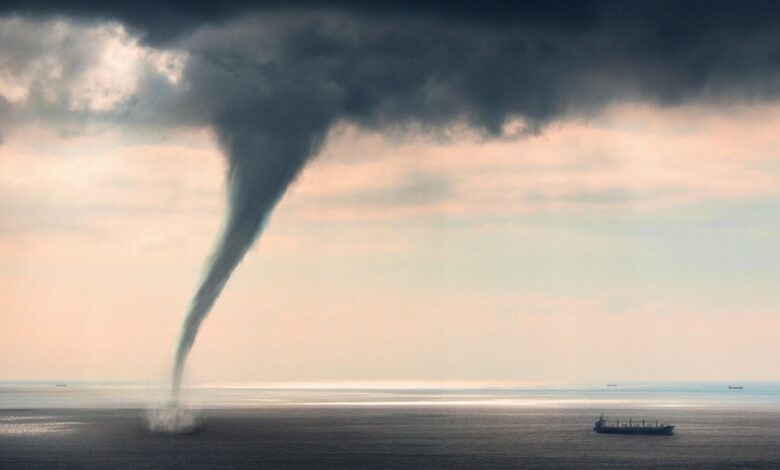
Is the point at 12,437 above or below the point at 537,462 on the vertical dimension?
below

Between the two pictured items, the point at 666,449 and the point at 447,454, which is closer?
the point at 447,454

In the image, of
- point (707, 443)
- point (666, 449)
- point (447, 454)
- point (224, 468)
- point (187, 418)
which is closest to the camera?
point (224, 468)

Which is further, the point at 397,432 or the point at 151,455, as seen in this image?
the point at 397,432

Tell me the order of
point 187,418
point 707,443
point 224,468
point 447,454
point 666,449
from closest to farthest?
point 224,468
point 447,454
point 666,449
point 707,443
point 187,418

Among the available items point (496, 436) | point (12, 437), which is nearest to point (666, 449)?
point (496, 436)

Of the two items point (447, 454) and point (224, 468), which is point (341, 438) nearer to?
point (447, 454)

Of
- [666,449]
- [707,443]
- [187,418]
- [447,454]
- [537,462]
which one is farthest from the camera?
[187,418]

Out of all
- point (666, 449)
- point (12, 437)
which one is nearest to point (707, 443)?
point (666, 449)

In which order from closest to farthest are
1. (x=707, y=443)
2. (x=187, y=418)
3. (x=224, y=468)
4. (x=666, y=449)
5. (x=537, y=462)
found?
(x=224, y=468), (x=537, y=462), (x=666, y=449), (x=707, y=443), (x=187, y=418)

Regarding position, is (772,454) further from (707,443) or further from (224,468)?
(224,468)
